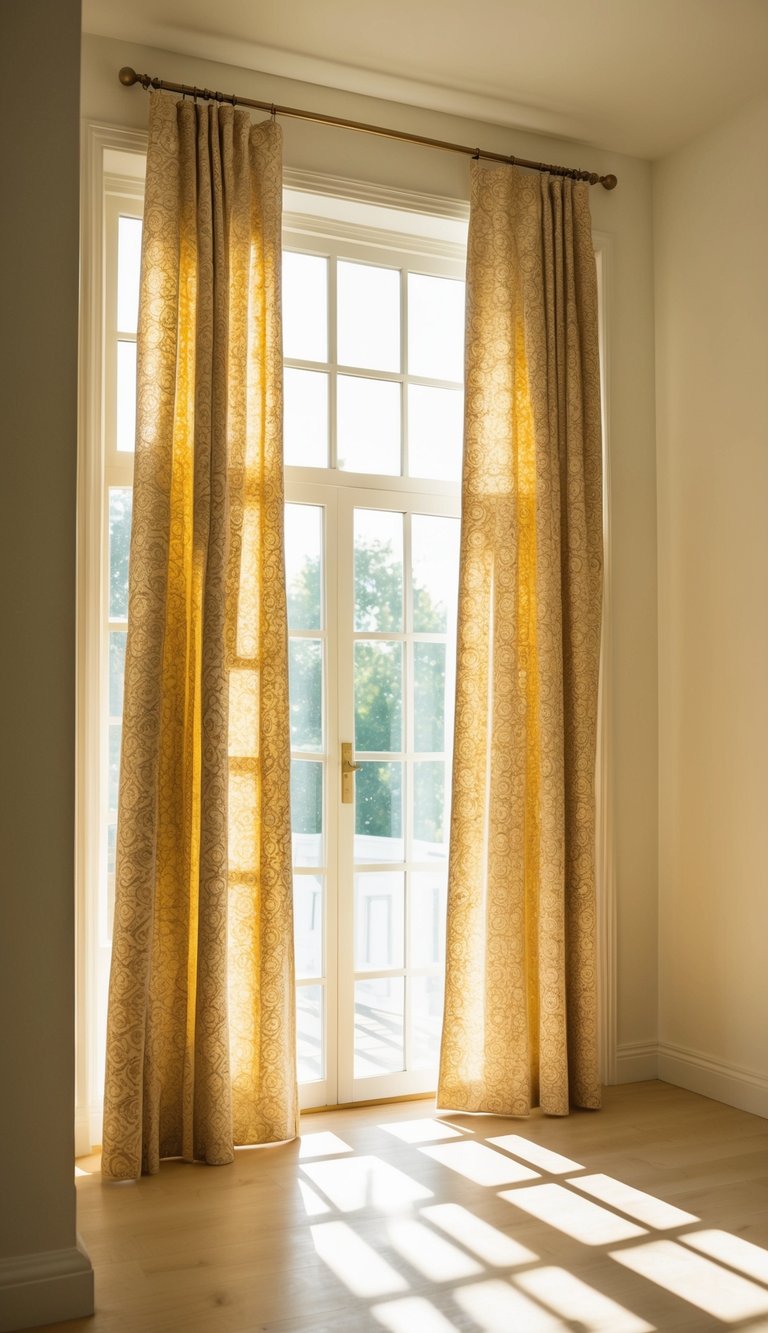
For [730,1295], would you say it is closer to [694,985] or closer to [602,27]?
[694,985]

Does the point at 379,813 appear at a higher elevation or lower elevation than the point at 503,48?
lower

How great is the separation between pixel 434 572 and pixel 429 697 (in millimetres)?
418

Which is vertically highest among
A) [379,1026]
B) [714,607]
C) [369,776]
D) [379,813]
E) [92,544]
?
[92,544]

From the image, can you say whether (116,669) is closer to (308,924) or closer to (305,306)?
(308,924)

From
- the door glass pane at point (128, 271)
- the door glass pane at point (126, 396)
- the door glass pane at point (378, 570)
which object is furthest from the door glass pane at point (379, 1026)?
the door glass pane at point (128, 271)

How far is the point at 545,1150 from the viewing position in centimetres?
321

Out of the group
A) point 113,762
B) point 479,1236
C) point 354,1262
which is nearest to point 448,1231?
point 479,1236

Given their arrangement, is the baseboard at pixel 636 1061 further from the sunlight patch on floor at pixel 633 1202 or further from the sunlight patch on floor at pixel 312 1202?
the sunlight patch on floor at pixel 312 1202

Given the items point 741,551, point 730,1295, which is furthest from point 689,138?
point 730,1295

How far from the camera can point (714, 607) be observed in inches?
149

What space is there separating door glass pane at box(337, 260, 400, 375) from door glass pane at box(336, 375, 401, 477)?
5 centimetres

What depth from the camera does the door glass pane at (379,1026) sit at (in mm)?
3686

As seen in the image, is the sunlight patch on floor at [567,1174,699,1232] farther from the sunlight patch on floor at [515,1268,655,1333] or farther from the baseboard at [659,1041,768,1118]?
the baseboard at [659,1041,768,1118]

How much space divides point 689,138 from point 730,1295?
345 cm
